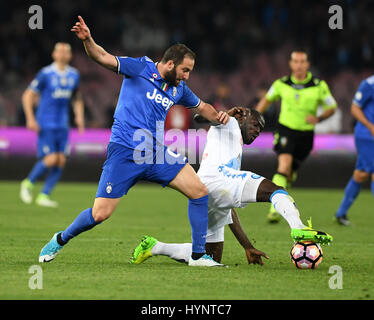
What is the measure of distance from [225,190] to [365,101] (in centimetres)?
448

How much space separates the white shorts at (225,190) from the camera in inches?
253

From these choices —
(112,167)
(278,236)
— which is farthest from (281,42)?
(112,167)

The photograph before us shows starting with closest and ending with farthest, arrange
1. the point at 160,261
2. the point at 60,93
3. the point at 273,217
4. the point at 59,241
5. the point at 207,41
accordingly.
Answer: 1. the point at 59,241
2. the point at 160,261
3. the point at 273,217
4. the point at 60,93
5. the point at 207,41

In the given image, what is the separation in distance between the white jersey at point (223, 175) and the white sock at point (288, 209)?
21 cm

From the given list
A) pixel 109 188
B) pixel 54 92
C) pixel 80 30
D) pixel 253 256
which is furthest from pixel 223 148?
pixel 54 92

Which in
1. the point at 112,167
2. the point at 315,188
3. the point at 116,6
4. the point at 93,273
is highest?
the point at 116,6

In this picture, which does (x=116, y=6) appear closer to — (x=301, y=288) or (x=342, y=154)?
(x=342, y=154)

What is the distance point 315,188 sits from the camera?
1709 cm

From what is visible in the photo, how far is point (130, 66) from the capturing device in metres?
6.48

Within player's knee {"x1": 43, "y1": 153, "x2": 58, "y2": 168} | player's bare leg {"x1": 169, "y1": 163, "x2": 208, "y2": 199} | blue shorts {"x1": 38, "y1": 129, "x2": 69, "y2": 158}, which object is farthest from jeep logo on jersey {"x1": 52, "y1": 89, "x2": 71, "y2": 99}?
player's bare leg {"x1": 169, "y1": 163, "x2": 208, "y2": 199}

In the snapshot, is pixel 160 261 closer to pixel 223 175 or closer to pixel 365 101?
pixel 223 175

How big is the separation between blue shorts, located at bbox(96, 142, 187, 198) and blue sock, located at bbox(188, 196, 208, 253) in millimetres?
284

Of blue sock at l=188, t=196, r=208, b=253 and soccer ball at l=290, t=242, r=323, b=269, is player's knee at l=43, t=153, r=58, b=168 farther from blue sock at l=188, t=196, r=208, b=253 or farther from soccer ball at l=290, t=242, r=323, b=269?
soccer ball at l=290, t=242, r=323, b=269
